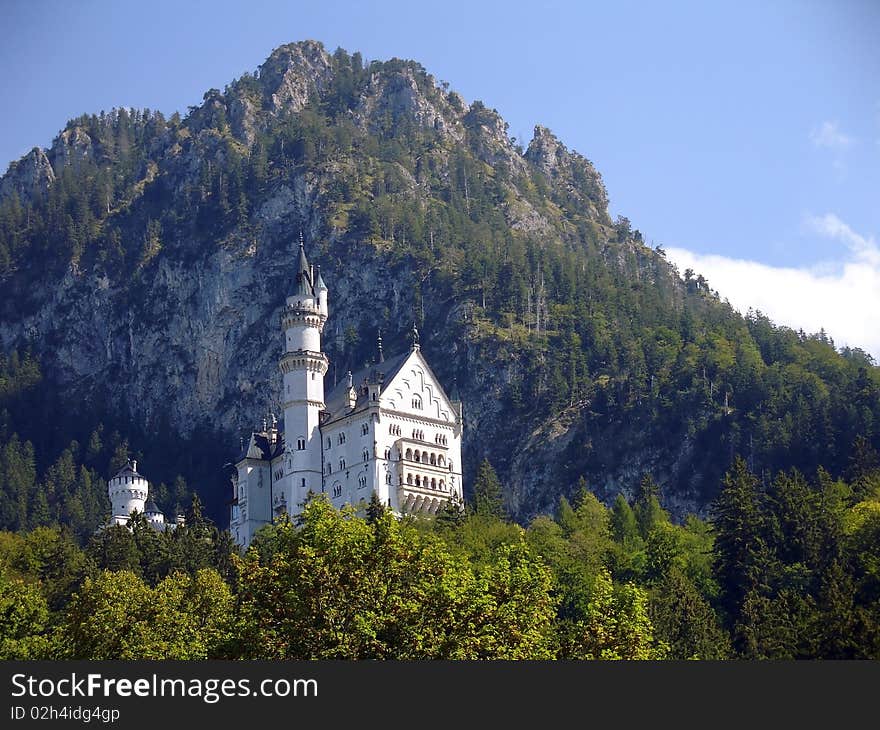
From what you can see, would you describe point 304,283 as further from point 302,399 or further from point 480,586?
point 480,586

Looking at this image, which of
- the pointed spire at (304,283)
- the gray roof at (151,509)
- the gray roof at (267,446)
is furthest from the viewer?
the gray roof at (151,509)

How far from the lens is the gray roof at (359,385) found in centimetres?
14925

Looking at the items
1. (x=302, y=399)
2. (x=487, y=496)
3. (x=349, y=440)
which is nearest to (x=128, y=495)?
(x=302, y=399)

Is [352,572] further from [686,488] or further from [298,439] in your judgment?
[686,488]

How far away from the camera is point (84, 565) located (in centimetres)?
11700

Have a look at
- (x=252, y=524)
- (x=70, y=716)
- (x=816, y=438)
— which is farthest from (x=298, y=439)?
(x=70, y=716)

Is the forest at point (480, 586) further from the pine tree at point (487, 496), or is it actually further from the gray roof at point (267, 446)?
the gray roof at point (267, 446)

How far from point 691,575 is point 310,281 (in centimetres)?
5303

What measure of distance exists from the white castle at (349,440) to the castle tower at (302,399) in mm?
84

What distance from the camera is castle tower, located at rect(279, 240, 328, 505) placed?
491 feet

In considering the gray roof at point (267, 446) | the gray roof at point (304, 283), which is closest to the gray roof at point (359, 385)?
the gray roof at point (267, 446)

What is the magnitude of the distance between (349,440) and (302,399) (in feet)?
20.2

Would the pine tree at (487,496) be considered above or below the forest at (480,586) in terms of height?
above

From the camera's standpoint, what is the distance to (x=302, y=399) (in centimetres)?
15100
